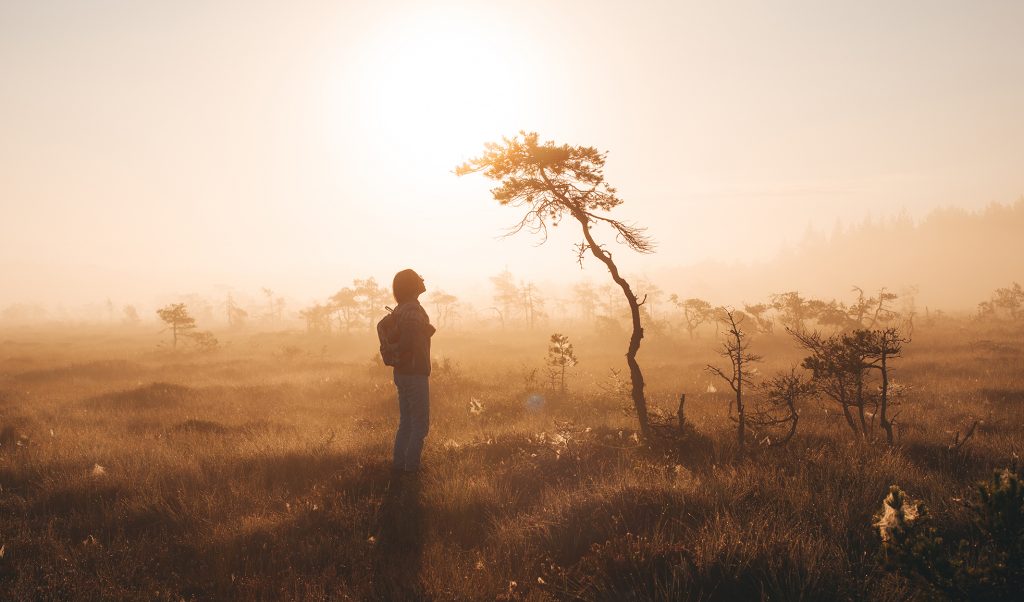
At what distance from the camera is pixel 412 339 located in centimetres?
574

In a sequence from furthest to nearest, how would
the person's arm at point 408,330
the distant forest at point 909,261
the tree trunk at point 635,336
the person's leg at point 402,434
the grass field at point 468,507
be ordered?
the distant forest at point 909,261 < the tree trunk at point 635,336 < the person's leg at point 402,434 < the person's arm at point 408,330 < the grass field at point 468,507

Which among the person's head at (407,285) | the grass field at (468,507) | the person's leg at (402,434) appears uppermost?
the person's head at (407,285)

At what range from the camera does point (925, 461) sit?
621 cm

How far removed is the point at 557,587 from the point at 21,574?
4.48 m

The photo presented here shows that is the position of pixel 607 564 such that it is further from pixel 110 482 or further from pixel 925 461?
pixel 110 482

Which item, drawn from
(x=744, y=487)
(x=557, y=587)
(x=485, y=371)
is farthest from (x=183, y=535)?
(x=485, y=371)

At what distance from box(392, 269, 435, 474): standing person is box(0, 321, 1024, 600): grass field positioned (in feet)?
1.28

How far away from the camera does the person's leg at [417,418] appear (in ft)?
19.4

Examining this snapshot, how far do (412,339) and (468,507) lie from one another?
2.11 m

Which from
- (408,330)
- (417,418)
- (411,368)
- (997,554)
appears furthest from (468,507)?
(997,554)

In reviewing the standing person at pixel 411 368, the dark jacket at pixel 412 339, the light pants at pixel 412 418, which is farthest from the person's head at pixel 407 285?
the light pants at pixel 412 418

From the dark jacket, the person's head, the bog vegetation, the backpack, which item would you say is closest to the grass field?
the bog vegetation

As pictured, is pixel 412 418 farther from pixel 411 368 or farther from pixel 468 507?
pixel 468 507

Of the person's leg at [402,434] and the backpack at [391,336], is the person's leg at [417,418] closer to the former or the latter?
the person's leg at [402,434]
